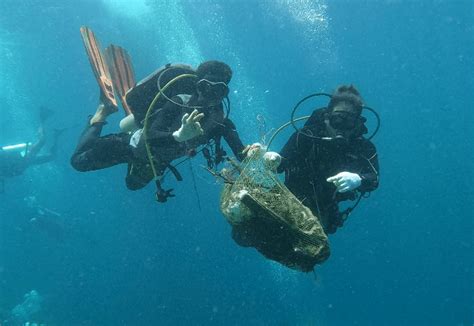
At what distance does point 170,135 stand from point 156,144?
0.39 m

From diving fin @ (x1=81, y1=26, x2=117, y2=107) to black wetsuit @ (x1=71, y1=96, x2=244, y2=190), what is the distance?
603 mm

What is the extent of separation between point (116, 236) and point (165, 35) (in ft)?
69.0

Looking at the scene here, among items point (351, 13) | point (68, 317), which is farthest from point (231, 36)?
point (68, 317)

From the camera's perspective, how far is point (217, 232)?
3531 cm

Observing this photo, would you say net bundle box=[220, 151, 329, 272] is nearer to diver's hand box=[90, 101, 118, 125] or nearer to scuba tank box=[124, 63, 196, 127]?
scuba tank box=[124, 63, 196, 127]

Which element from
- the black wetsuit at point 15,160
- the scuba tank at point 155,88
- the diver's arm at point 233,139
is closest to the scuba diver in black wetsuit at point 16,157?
the black wetsuit at point 15,160

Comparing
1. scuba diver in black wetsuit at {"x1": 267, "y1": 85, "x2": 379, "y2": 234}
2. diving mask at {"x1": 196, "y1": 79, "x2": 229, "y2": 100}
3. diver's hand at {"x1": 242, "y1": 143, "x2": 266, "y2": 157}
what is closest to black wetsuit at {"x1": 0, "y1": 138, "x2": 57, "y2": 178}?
diving mask at {"x1": 196, "y1": 79, "x2": 229, "y2": 100}

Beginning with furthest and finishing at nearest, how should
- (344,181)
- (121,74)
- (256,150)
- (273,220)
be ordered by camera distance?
(121,74), (344,181), (256,150), (273,220)

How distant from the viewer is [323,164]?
5.28 meters

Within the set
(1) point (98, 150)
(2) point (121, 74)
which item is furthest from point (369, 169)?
(2) point (121, 74)

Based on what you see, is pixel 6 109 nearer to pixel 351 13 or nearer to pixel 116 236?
pixel 116 236

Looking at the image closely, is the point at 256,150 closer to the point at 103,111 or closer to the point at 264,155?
the point at 264,155

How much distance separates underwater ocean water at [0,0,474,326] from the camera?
26766 mm

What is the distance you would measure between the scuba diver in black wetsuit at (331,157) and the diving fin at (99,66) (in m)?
3.30
